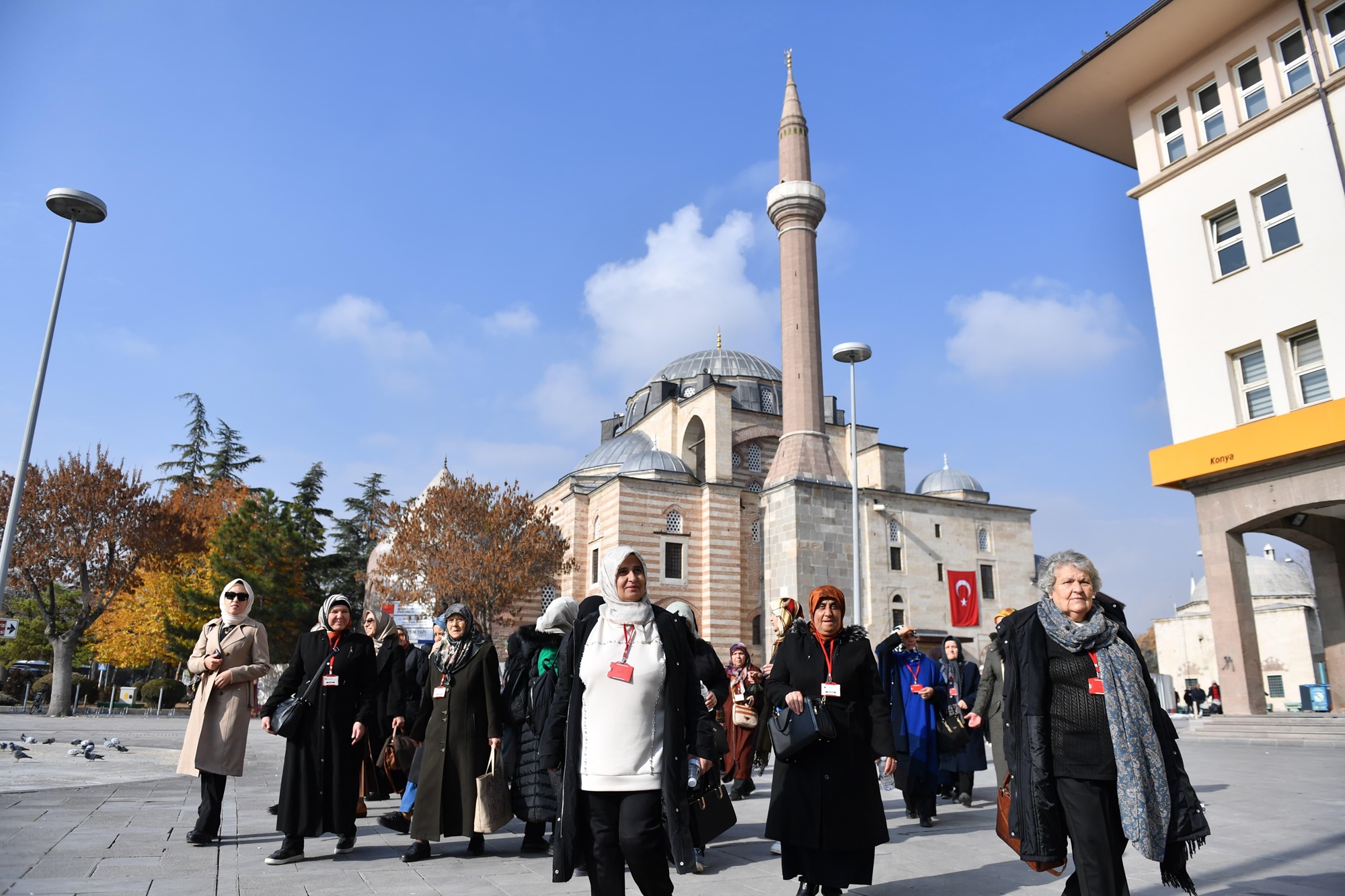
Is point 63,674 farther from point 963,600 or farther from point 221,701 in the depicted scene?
point 963,600

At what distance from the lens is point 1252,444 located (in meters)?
14.3

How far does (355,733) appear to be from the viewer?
5094 millimetres

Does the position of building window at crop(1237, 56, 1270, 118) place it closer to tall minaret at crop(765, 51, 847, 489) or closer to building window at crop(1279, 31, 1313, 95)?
building window at crop(1279, 31, 1313, 95)

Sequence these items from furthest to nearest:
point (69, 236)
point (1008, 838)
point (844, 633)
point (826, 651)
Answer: point (69, 236) < point (844, 633) < point (826, 651) < point (1008, 838)

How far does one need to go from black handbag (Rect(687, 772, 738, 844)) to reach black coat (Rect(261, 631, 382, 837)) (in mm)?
2032

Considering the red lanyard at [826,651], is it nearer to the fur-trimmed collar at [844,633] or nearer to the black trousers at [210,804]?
the fur-trimmed collar at [844,633]

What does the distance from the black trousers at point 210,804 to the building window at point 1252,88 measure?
17.9 metres

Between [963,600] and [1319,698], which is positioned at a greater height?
[963,600]

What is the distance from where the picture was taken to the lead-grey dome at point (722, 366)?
136ft

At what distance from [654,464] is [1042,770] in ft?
99.3

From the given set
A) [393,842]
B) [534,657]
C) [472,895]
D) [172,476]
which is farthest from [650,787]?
[172,476]

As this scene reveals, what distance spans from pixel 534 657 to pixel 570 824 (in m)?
2.14

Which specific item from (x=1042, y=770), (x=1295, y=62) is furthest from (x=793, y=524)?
(x=1042, y=770)

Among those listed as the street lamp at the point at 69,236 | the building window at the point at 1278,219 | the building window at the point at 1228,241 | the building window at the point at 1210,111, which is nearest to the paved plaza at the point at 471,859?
the street lamp at the point at 69,236
